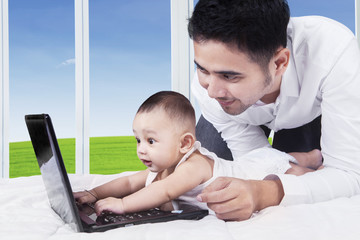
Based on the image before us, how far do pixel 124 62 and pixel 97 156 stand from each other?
1.40 metres

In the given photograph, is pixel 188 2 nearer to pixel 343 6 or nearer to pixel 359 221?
pixel 343 6

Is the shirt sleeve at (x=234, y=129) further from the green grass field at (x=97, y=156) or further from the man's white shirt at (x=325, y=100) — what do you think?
the green grass field at (x=97, y=156)

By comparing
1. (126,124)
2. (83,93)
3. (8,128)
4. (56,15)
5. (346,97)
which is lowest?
(126,124)

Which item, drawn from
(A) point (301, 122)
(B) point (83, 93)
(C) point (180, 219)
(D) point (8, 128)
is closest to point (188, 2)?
(B) point (83, 93)

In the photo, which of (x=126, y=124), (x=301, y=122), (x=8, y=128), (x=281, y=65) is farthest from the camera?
(x=126, y=124)

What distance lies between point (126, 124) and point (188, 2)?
7.26 feet

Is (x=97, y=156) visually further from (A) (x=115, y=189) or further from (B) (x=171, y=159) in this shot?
(B) (x=171, y=159)

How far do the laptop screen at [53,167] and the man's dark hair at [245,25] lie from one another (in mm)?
575

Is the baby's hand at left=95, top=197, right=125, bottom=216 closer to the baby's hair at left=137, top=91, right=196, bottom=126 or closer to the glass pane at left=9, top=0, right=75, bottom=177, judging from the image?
the baby's hair at left=137, top=91, right=196, bottom=126

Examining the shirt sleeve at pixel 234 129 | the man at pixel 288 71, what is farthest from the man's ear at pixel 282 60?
the shirt sleeve at pixel 234 129

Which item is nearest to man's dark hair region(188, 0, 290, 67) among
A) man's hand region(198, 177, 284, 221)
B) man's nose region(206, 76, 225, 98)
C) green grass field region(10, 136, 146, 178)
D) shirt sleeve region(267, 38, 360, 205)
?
man's nose region(206, 76, 225, 98)

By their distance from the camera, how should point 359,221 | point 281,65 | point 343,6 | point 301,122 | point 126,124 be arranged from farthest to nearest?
point 126,124
point 343,6
point 301,122
point 281,65
point 359,221

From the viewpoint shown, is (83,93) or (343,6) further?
(343,6)

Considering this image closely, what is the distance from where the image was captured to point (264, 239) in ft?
2.51
